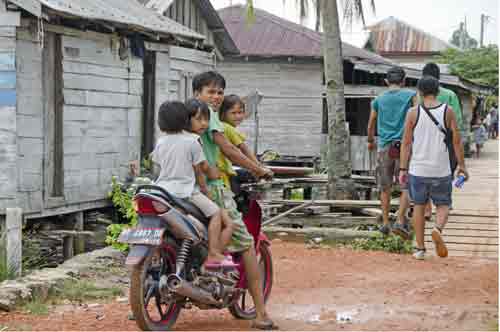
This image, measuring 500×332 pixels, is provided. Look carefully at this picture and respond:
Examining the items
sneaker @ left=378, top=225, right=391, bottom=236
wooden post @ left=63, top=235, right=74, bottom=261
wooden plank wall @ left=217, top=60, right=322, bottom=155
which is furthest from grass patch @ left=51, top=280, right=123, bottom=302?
wooden plank wall @ left=217, top=60, right=322, bottom=155

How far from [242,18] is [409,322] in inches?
858

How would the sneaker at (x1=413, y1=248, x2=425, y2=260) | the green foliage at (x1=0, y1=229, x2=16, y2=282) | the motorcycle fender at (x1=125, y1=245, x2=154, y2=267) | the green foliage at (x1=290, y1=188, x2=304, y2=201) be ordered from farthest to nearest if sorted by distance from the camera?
the green foliage at (x1=290, y1=188, x2=304, y2=201), the sneaker at (x1=413, y1=248, x2=425, y2=260), the green foliage at (x1=0, y1=229, x2=16, y2=282), the motorcycle fender at (x1=125, y1=245, x2=154, y2=267)

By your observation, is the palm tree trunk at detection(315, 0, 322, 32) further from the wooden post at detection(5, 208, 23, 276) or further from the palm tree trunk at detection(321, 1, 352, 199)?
the wooden post at detection(5, 208, 23, 276)

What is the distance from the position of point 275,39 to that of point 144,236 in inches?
813

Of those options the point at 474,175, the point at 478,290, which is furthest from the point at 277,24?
the point at 478,290

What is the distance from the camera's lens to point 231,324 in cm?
642

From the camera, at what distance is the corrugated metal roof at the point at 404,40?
60875 mm

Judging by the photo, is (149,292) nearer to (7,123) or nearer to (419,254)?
(419,254)

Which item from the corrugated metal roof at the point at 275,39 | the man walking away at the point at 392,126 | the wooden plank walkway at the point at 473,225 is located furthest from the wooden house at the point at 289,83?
the man walking away at the point at 392,126

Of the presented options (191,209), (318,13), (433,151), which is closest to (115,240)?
(433,151)

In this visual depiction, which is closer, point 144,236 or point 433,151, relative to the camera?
point 144,236

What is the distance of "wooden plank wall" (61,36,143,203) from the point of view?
11.6 m

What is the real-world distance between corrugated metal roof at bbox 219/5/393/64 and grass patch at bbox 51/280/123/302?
1685 cm

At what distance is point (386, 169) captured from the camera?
33.7 ft
